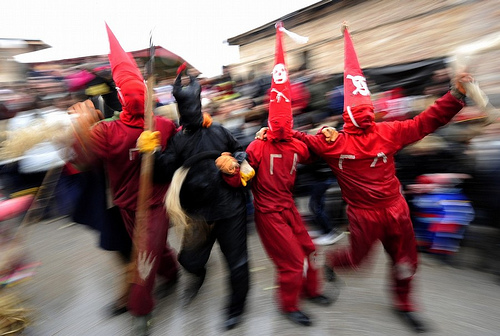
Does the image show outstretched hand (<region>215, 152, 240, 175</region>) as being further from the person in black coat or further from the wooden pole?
the wooden pole

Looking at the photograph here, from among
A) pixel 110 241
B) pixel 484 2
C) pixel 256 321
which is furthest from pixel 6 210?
pixel 484 2

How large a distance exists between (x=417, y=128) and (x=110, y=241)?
9.26ft

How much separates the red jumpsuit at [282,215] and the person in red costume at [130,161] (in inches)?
33.7

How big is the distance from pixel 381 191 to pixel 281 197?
76cm

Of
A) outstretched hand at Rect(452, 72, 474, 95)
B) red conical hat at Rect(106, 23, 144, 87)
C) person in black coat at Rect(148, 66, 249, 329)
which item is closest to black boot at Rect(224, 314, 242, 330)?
person in black coat at Rect(148, 66, 249, 329)

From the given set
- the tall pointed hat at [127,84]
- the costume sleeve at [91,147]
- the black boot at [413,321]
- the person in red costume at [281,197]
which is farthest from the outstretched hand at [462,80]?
the costume sleeve at [91,147]

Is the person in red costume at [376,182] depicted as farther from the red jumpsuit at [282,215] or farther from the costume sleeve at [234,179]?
the costume sleeve at [234,179]

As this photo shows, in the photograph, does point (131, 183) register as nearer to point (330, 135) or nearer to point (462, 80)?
point (330, 135)

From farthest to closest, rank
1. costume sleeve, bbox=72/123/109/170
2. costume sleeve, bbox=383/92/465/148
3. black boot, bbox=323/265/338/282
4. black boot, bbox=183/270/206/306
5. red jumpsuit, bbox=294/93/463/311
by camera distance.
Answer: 1. black boot, bbox=183/270/206/306
2. black boot, bbox=323/265/338/282
3. costume sleeve, bbox=72/123/109/170
4. red jumpsuit, bbox=294/93/463/311
5. costume sleeve, bbox=383/92/465/148

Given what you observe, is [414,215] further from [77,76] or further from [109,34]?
[77,76]

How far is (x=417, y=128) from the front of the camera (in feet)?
7.95

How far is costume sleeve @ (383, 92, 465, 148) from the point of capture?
2.27m

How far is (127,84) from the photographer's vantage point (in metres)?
2.61

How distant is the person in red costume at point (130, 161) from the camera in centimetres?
257
